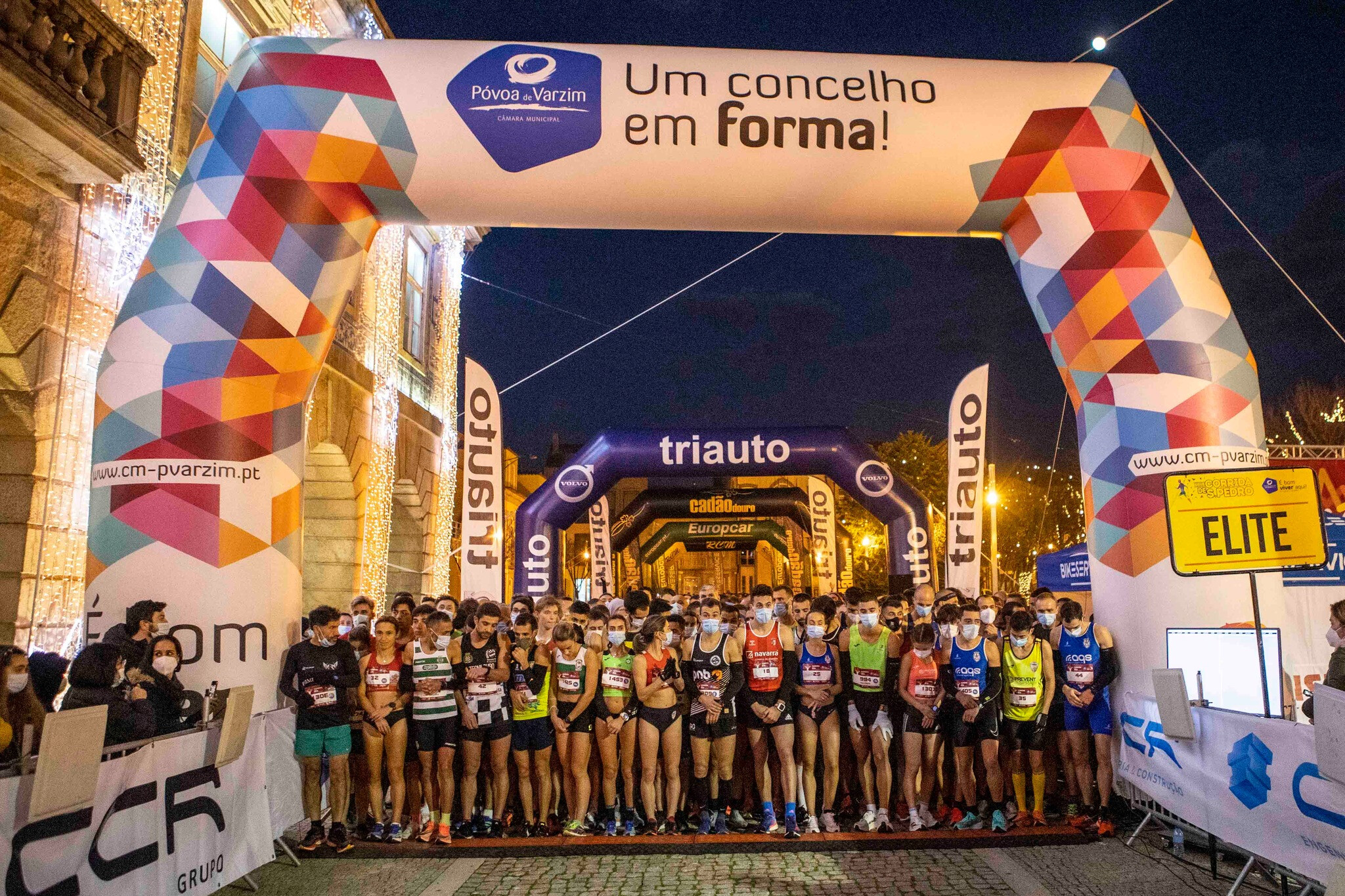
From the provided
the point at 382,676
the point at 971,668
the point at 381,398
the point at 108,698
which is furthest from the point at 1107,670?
the point at 381,398

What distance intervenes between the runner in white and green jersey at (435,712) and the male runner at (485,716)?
11 cm

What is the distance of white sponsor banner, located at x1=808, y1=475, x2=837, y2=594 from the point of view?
19.3 metres

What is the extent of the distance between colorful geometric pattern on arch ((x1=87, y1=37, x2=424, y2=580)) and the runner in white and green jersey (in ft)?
3.64

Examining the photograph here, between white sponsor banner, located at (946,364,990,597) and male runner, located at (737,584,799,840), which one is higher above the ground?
white sponsor banner, located at (946,364,990,597)

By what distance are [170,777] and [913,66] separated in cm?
668

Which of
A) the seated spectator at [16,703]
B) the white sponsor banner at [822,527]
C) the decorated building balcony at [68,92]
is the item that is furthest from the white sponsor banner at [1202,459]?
the white sponsor banner at [822,527]

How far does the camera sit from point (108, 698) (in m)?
4.68

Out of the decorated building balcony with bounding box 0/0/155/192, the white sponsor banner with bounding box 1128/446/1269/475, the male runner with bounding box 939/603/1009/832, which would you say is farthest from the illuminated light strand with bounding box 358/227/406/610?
the white sponsor banner with bounding box 1128/446/1269/475

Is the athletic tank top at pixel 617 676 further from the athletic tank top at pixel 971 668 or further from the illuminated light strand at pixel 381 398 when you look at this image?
the illuminated light strand at pixel 381 398

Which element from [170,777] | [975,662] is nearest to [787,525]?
[975,662]

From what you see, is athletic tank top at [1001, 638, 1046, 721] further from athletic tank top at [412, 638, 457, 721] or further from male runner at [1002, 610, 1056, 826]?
athletic tank top at [412, 638, 457, 721]

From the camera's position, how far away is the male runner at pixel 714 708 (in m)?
6.59

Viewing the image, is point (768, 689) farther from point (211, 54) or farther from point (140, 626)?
point (211, 54)

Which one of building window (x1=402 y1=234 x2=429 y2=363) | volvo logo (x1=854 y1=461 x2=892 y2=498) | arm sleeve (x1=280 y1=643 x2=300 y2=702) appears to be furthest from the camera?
building window (x1=402 y1=234 x2=429 y2=363)
